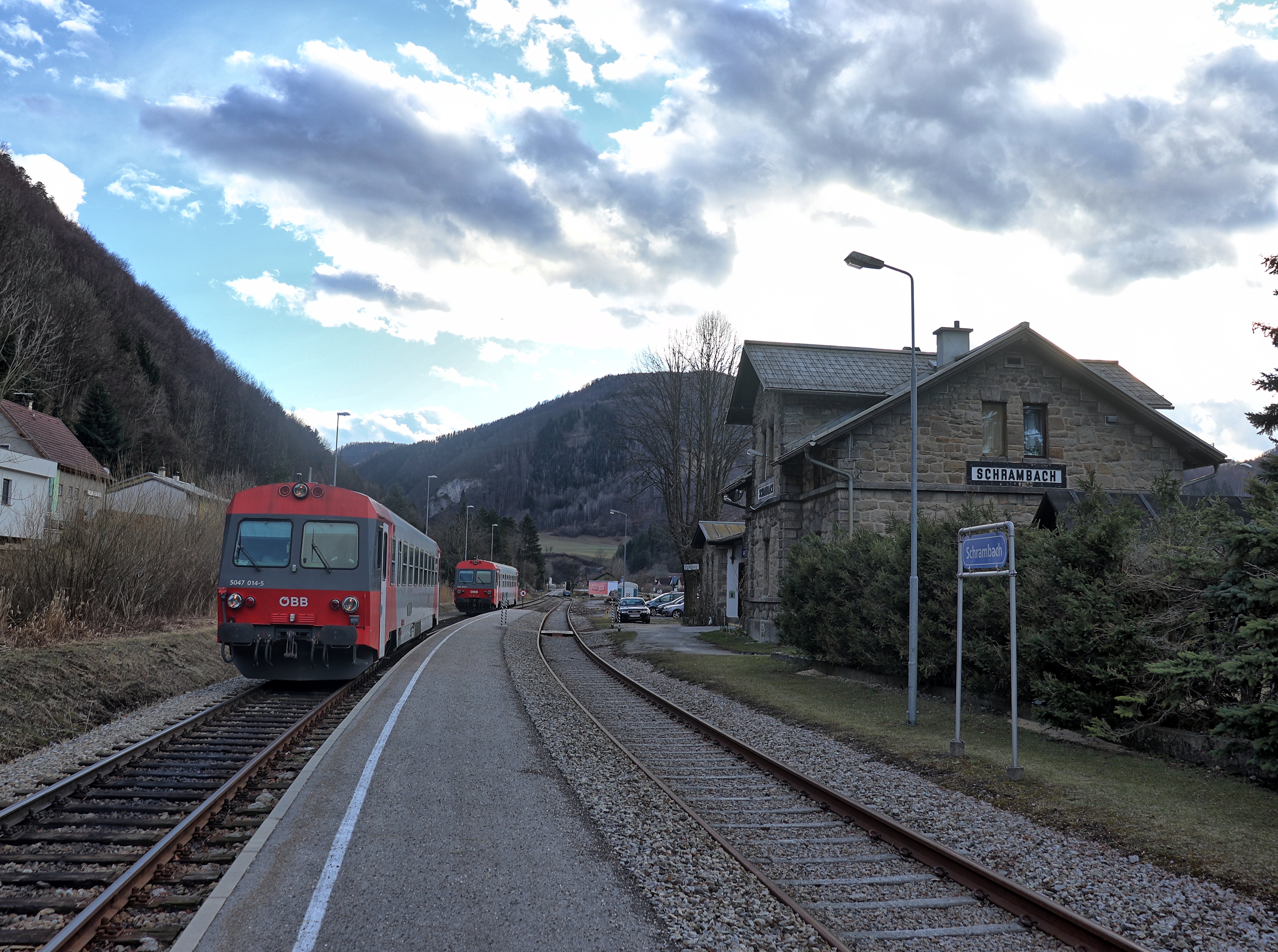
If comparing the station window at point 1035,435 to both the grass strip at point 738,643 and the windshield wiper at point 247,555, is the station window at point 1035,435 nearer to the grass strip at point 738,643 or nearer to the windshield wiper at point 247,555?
the grass strip at point 738,643

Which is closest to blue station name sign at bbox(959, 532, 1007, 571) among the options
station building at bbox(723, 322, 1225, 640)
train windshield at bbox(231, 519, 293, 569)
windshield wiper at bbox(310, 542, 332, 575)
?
windshield wiper at bbox(310, 542, 332, 575)

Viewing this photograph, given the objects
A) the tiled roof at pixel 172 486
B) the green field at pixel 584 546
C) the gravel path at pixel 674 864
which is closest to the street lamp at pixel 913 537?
the gravel path at pixel 674 864

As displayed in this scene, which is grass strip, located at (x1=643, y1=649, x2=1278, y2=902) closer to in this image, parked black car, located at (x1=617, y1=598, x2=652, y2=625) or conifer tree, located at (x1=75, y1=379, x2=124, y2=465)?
parked black car, located at (x1=617, y1=598, x2=652, y2=625)

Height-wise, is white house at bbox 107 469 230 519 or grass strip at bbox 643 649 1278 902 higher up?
white house at bbox 107 469 230 519

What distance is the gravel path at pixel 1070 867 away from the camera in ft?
16.9

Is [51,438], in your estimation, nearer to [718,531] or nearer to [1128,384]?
[718,531]

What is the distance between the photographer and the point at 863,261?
12.5 m

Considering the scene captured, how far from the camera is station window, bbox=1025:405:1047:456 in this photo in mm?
23984

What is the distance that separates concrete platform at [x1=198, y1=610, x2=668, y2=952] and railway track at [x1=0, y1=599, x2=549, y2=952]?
0.36m

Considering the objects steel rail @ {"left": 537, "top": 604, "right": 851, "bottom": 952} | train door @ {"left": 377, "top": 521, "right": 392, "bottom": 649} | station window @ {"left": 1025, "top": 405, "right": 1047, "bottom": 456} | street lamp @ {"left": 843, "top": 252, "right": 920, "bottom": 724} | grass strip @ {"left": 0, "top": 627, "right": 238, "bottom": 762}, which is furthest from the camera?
station window @ {"left": 1025, "top": 405, "right": 1047, "bottom": 456}

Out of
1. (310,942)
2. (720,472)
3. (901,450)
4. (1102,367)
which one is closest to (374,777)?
(310,942)

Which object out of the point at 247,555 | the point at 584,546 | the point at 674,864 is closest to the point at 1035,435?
the point at 247,555

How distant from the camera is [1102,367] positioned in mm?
27406

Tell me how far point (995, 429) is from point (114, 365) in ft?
212
